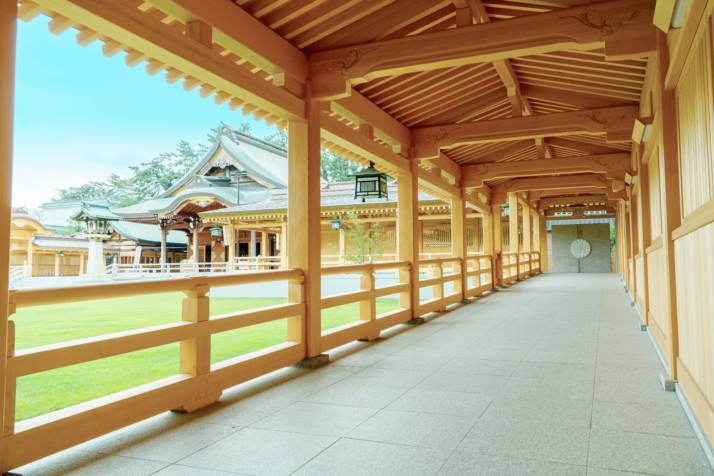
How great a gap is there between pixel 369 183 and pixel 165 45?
3.40 metres

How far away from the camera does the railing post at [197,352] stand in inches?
124

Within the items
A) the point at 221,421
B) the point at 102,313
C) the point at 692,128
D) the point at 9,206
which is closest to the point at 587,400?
the point at 692,128

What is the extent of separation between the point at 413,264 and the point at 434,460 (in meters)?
4.75

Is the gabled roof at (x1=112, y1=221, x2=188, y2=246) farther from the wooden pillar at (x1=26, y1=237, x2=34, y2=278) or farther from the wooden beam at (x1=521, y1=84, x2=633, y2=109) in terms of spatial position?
the wooden beam at (x1=521, y1=84, x2=633, y2=109)

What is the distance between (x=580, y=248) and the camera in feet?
67.5

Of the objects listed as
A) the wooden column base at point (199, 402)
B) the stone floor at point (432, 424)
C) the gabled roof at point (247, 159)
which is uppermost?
the gabled roof at point (247, 159)

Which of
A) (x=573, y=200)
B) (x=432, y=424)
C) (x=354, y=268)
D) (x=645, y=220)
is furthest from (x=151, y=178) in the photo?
(x=432, y=424)

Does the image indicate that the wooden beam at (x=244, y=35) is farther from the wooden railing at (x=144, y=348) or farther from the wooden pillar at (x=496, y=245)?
the wooden pillar at (x=496, y=245)

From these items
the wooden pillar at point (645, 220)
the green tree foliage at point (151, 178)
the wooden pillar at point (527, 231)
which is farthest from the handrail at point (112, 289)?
the green tree foliage at point (151, 178)

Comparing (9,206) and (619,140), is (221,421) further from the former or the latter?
(619,140)

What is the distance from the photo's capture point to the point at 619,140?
6.34m

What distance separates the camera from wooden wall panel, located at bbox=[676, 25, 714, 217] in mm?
2346

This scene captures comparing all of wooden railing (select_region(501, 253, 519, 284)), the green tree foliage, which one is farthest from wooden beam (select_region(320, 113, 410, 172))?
the green tree foliage

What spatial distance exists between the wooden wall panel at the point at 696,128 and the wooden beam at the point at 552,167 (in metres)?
6.09
